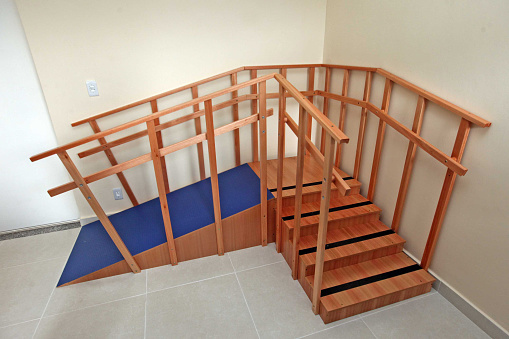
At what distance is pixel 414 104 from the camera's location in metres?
1.95

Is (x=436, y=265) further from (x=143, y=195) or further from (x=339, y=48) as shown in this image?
(x=143, y=195)

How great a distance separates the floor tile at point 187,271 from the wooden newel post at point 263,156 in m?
0.40

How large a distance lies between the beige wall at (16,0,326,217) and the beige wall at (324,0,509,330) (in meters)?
0.77

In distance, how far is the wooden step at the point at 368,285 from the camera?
1.73 meters

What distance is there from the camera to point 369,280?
1.88 m

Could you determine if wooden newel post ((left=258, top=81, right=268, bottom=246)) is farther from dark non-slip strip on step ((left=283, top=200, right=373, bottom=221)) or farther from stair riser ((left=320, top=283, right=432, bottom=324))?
stair riser ((left=320, top=283, right=432, bottom=324))

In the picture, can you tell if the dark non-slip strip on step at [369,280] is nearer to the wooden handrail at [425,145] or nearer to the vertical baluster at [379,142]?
the vertical baluster at [379,142]

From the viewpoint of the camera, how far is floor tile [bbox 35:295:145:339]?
67.1 inches

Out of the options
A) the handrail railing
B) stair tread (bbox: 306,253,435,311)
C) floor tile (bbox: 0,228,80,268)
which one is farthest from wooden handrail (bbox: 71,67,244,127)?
stair tread (bbox: 306,253,435,311)

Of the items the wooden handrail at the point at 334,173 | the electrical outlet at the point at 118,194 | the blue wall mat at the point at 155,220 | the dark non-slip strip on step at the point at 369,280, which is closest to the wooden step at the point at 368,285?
the dark non-slip strip on step at the point at 369,280

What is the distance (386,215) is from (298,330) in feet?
3.86

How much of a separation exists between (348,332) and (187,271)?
3.85 ft

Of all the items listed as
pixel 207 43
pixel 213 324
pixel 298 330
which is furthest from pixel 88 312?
pixel 207 43

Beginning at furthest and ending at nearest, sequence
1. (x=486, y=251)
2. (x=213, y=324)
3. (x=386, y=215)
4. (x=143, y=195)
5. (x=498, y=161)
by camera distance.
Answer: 1. (x=143, y=195)
2. (x=386, y=215)
3. (x=213, y=324)
4. (x=486, y=251)
5. (x=498, y=161)
